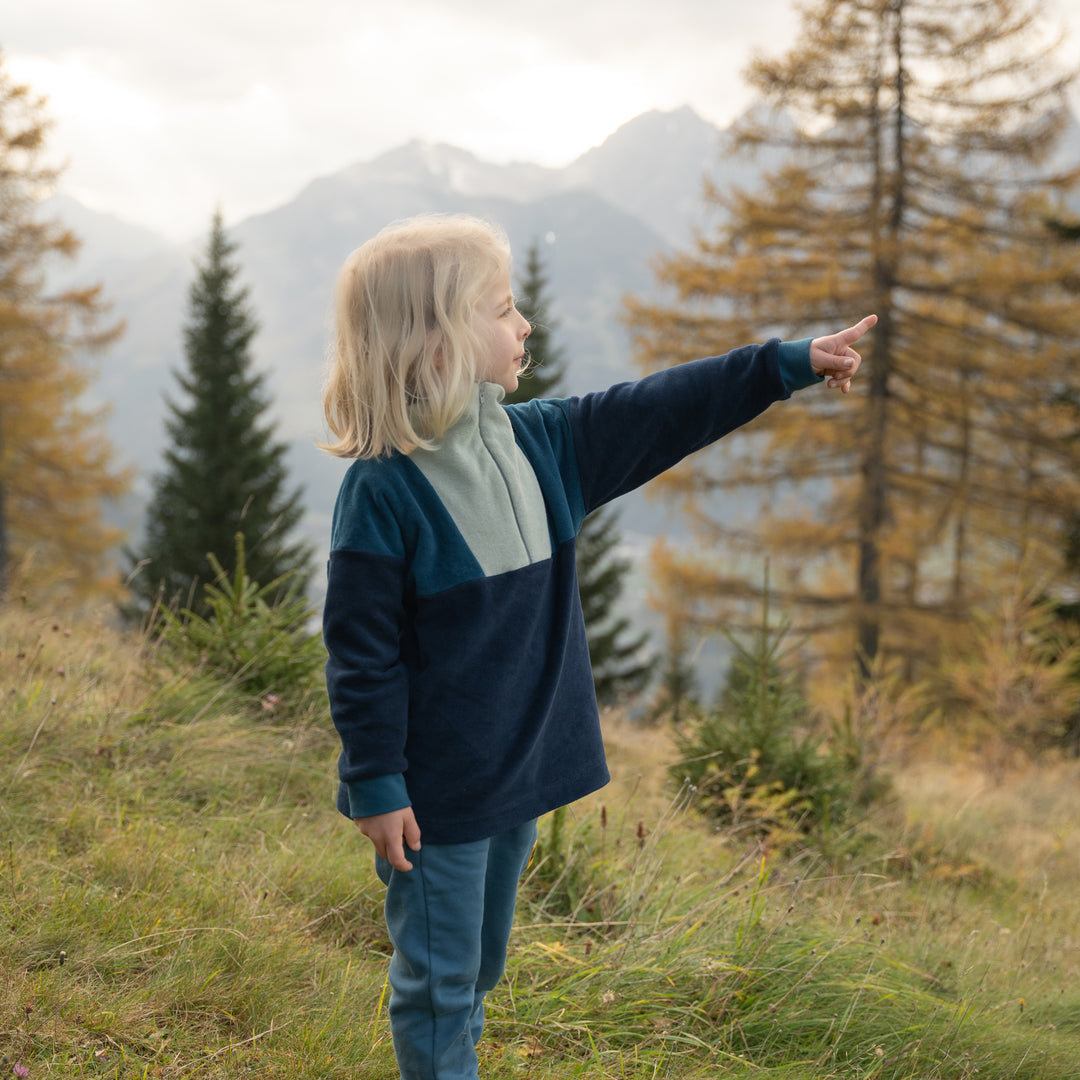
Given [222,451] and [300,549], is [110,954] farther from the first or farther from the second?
[222,451]

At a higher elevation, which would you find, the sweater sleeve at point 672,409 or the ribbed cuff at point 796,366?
the ribbed cuff at point 796,366

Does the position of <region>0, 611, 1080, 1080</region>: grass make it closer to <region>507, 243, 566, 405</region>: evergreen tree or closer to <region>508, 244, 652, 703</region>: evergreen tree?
<region>507, 243, 566, 405</region>: evergreen tree

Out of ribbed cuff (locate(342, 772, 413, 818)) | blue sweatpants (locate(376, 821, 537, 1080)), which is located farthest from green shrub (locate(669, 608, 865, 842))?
ribbed cuff (locate(342, 772, 413, 818))

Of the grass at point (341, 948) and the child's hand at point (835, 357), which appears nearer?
the child's hand at point (835, 357)

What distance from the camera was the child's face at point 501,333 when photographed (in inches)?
61.1

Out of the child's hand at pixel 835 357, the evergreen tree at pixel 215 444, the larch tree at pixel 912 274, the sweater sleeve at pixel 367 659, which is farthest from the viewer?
the evergreen tree at pixel 215 444

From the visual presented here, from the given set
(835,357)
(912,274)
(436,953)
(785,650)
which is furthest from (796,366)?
(912,274)

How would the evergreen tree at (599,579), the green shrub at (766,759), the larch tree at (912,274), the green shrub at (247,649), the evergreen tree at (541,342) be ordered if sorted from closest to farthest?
the green shrub at (247,649), the green shrub at (766,759), the larch tree at (912,274), the evergreen tree at (541,342), the evergreen tree at (599,579)

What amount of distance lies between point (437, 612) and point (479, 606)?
0.24 feet

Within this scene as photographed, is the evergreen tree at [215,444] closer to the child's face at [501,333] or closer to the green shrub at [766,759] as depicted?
the green shrub at [766,759]

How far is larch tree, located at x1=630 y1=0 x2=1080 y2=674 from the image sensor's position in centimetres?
1094

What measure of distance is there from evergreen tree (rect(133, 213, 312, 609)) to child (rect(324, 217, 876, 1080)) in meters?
16.1

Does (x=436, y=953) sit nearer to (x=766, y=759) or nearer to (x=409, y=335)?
(x=409, y=335)

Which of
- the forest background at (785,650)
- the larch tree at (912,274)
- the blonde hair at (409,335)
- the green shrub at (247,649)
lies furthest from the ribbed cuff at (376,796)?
the larch tree at (912,274)
